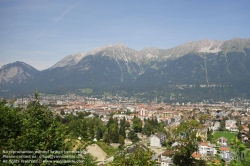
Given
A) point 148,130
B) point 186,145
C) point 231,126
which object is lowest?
point 231,126

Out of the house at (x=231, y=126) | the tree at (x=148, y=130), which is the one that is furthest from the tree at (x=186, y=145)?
the house at (x=231, y=126)

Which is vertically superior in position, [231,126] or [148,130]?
[148,130]

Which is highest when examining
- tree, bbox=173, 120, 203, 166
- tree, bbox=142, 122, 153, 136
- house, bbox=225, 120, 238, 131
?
→ tree, bbox=173, 120, 203, 166

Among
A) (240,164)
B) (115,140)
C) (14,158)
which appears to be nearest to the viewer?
(240,164)

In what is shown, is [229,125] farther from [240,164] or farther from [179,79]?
[179,79]

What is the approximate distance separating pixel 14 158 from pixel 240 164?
17.4 ft

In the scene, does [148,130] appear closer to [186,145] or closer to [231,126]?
[231,126]

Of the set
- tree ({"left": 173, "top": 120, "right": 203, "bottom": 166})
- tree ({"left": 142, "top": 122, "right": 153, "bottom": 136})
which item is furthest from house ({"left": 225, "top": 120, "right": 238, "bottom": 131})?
tree ({"left": 173, "top": 120, "right": 203, "bottom": 166})

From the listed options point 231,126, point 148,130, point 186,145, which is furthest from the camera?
point 231,126

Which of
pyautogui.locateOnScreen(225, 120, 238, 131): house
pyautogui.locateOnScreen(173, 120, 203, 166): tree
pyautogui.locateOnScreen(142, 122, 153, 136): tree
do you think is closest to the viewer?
pyautogui.locateOnScreen(173, 120, 203, 166): tree

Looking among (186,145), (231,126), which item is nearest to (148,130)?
(231,126)

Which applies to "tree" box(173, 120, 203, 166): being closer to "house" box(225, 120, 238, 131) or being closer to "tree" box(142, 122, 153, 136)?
"tree" box(142, 122, 153, 136)

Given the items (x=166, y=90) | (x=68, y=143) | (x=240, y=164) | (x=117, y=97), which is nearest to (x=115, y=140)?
(x=68, y=143)

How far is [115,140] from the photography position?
39469 millimetres
